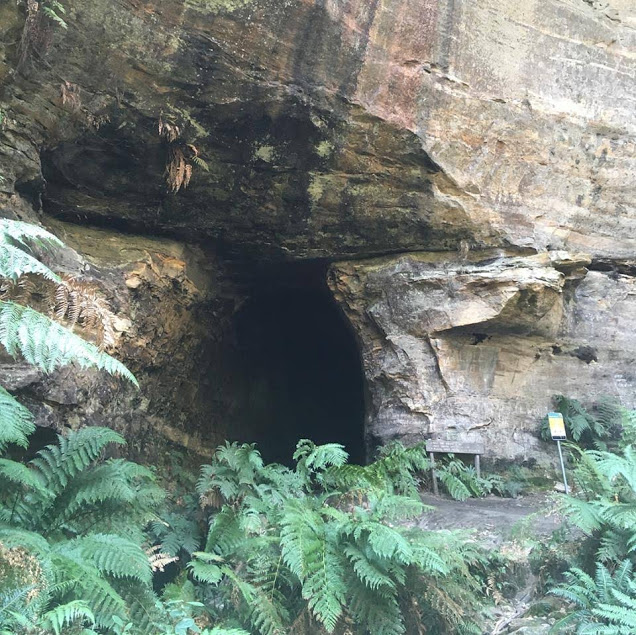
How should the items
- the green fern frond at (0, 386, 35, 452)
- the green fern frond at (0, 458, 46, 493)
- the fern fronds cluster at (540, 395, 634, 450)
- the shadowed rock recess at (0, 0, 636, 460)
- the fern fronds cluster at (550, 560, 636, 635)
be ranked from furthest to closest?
1. the fern fronds cluster at (540, 395, 634, 450)
2. the shadowed rock recess at (0, 0, 636, 460)
3. the green fern frond at (0, 458, 46, 493)
4. the green fern frond at (0, 386, 35, 452)
5. the fern fronds cluster at (550, 560, 636, 635)

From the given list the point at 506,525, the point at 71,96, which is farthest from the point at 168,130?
the point at 506,525

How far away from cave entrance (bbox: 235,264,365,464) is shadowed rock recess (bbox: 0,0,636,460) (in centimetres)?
104

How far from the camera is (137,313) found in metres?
6.95

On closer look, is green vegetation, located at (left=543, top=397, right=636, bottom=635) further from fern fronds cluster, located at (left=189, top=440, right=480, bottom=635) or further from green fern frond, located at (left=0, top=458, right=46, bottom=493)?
green fern frond, located at (left=0, top=458, right=46, bottom=493)

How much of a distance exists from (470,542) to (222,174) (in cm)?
503

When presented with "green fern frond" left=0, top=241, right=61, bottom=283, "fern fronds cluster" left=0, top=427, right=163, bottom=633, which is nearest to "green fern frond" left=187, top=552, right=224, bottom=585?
"fern fronds cluster" left=0, top=427, right=163, bottom=633

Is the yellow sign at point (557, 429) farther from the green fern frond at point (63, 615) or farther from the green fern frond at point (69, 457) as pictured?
the green fern frond at point (63, 615)

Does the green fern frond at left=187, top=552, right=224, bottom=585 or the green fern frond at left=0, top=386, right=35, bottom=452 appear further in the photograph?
the green fern frond at left=187, top=552, right=224, bottom=585

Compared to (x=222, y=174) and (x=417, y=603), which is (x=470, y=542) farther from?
(x=222, y=174)

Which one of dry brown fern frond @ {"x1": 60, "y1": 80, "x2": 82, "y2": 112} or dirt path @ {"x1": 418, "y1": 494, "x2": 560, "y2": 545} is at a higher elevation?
dry brown fern frond @ {"x1": 60, "y1": 80, "x2": 82, "y2": 112}

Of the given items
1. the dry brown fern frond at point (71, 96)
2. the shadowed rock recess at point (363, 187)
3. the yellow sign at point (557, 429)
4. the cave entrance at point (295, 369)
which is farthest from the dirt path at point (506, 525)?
the dry brown fern frond at point (71, 96)

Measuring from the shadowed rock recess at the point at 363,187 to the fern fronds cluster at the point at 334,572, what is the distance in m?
2.45

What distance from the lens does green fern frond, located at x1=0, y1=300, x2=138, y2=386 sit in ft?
9.80

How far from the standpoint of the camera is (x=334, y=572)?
12.1ft
